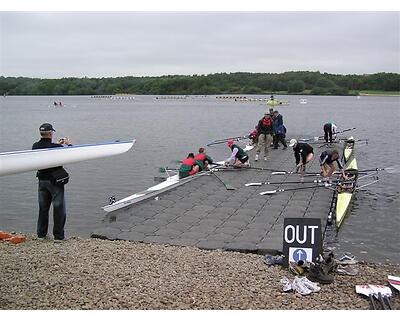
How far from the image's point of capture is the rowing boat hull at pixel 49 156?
575 centimetres

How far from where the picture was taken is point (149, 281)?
5781mm

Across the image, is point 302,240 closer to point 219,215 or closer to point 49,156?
point 49,156

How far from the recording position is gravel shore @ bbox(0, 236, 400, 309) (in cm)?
517

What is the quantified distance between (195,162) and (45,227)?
26.4ft

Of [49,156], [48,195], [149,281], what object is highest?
[49,156]

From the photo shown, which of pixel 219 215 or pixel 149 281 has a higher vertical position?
pixel 149 281

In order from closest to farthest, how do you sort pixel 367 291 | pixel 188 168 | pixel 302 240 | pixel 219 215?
pixel 367 291 < pixel 302 240 < pixel 219 215 < pixel 188 168

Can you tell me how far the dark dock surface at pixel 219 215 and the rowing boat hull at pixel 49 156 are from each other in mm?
2059

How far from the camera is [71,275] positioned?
5859mm

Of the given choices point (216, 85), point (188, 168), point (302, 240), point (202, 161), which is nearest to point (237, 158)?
point (202, 161)

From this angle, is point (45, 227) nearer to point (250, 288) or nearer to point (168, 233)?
point (168, 233)

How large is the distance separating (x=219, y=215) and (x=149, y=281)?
486cm

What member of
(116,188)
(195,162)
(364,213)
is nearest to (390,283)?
(364,213)

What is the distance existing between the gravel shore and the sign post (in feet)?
0.96
